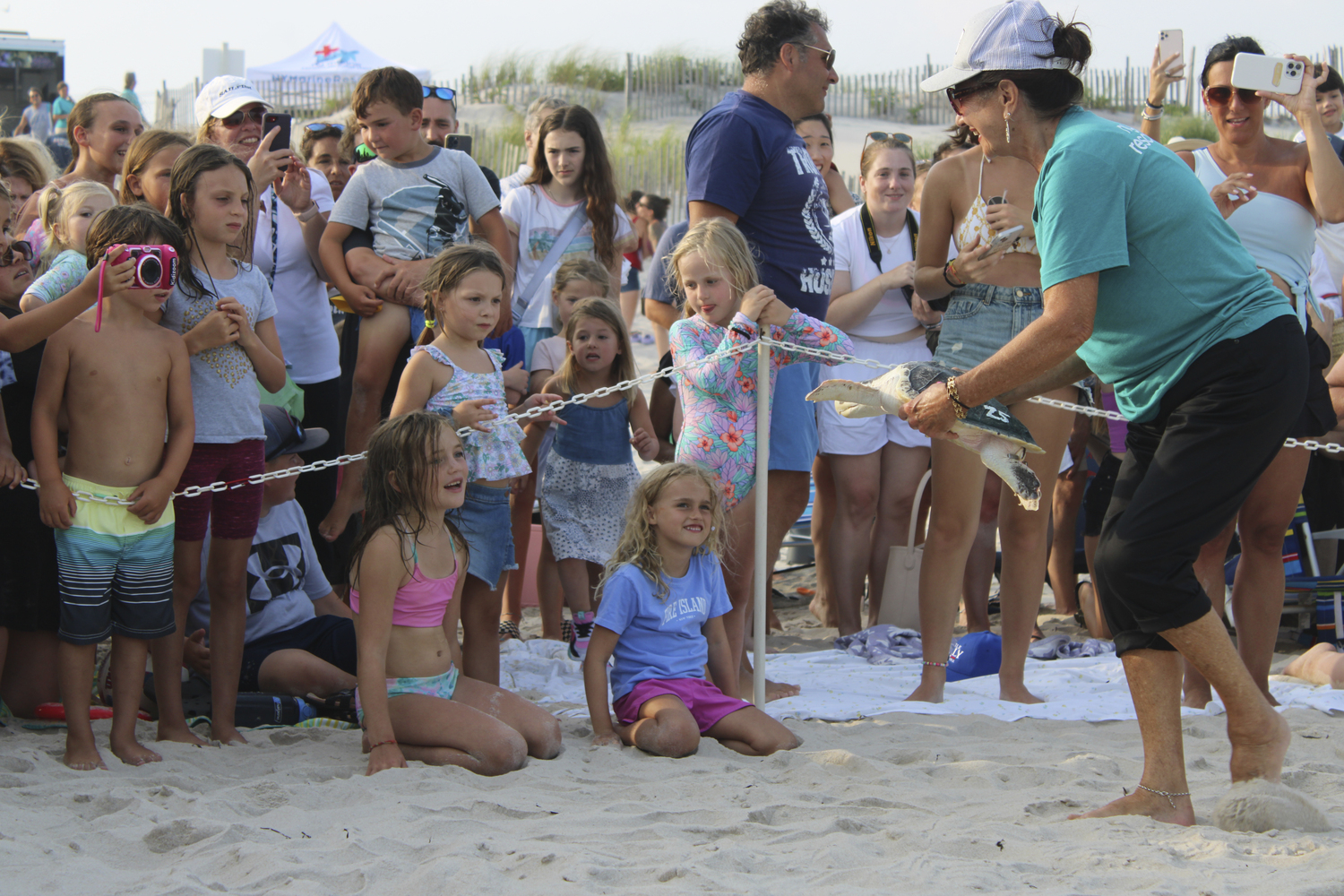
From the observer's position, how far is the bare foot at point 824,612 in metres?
5.24

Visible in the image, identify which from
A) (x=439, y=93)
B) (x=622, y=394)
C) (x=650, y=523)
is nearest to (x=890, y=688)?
(x=650, y=523)

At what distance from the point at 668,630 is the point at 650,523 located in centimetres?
33

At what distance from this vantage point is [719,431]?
12.4 feet

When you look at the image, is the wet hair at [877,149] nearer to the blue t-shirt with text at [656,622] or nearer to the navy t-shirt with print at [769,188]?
the navy t-shirt with print at [769,188]

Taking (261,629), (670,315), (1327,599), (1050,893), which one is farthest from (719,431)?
(1327,599)

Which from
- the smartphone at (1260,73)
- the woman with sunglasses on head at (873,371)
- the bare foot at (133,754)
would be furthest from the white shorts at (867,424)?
the bare foot at (133,754)

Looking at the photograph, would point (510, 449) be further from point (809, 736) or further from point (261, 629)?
point (809, 736)

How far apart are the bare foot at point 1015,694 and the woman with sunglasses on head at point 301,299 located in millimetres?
2610

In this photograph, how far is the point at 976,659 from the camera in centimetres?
430

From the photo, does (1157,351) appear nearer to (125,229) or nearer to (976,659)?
(976,659)

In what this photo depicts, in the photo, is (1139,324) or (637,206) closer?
(1139,324)

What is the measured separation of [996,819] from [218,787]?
190cm

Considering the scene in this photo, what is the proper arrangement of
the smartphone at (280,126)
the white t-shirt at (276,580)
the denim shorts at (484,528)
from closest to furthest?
the denim shorts at (484,528) < the white t-shirt at (276,580) < the smartphone at (280,126)

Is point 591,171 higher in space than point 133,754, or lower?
higher
